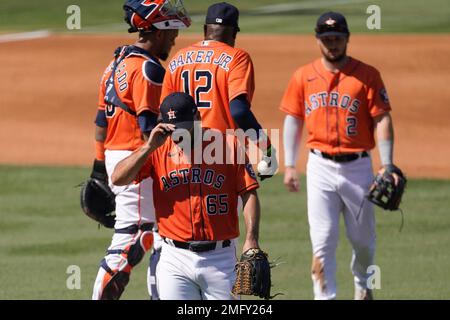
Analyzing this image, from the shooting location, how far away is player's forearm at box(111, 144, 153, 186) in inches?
265

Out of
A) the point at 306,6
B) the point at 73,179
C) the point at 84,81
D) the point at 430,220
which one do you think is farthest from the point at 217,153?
the point at 306,6

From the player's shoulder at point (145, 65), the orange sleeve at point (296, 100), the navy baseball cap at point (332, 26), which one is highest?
the navy baseball cap at point (332, 26)

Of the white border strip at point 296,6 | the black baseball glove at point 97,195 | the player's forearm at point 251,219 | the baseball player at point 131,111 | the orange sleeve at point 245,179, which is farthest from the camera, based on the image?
the white border strip at point 296,6

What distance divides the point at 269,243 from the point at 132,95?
3.90 meters

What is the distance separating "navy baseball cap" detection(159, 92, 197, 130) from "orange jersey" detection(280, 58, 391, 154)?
10.0ft

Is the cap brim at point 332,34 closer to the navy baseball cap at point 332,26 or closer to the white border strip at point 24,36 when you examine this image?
the navy baseball cap at point 332,26

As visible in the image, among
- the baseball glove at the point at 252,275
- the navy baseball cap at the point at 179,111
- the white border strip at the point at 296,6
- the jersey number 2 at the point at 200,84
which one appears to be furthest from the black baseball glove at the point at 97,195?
the white border strip at the point at 296,6

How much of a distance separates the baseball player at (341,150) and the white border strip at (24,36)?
17723 mm

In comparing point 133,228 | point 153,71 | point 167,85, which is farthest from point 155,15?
point 133,228

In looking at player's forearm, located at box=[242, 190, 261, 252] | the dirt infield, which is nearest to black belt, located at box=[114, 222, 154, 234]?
player's forearm, located at box=[242, 190, 261, 252]

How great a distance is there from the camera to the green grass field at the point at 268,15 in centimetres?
2769

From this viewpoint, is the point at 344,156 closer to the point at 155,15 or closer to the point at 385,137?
the point at 385,137

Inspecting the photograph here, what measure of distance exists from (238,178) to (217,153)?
0.66 ft

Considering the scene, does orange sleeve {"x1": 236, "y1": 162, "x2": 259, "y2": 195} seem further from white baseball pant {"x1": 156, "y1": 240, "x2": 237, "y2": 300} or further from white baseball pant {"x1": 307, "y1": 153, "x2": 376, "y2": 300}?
white baseball pant {"x1": 307, "y1": 153, "x2": 376, "y2": 300}
